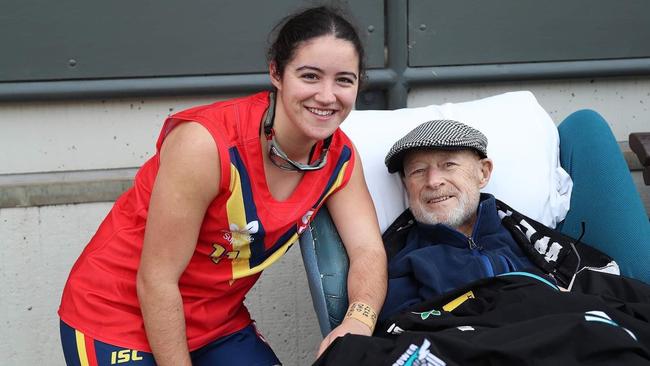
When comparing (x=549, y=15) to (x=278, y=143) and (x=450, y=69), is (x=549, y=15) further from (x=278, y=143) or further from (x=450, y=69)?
(x=278, y=143)

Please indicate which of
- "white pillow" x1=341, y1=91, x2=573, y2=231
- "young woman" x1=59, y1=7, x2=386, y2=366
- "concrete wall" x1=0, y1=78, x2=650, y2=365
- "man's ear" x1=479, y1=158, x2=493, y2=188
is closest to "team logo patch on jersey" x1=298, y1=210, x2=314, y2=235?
"young woman" x1=59, y1=7, x2=386, y2=366

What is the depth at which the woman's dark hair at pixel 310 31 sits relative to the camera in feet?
6.74

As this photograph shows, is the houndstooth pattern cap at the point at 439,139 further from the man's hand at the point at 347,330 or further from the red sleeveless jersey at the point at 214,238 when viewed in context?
the man's hand at the point at 347,330

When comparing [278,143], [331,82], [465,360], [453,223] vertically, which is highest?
[331,82]

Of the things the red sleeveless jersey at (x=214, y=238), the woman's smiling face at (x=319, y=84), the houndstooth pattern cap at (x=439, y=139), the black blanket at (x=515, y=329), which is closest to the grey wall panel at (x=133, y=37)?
the houndstooth pattern cap at (x=439, y=139)

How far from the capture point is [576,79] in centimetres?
343

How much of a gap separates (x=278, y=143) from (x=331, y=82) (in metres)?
0.23

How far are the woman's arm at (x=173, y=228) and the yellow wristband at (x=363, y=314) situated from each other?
469mm

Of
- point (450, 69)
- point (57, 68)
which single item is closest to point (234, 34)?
point (57, 68)

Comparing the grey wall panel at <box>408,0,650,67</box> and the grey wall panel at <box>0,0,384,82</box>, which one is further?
the grey wall panel at <box>408,0,650,67</box>

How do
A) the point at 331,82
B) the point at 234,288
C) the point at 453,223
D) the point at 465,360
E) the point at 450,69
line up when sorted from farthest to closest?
the point at 450,69
the point at 453,223
the point at 234,288
the point at 331,82
the point at 465,360

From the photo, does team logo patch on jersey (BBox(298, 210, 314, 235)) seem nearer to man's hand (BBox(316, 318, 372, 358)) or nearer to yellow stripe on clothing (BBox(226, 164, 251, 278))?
yellow stripe on clothing (BBox(226, 164, 251, 278))

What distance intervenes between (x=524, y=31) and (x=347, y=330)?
5.82ft

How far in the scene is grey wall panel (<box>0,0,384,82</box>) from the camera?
295cm
